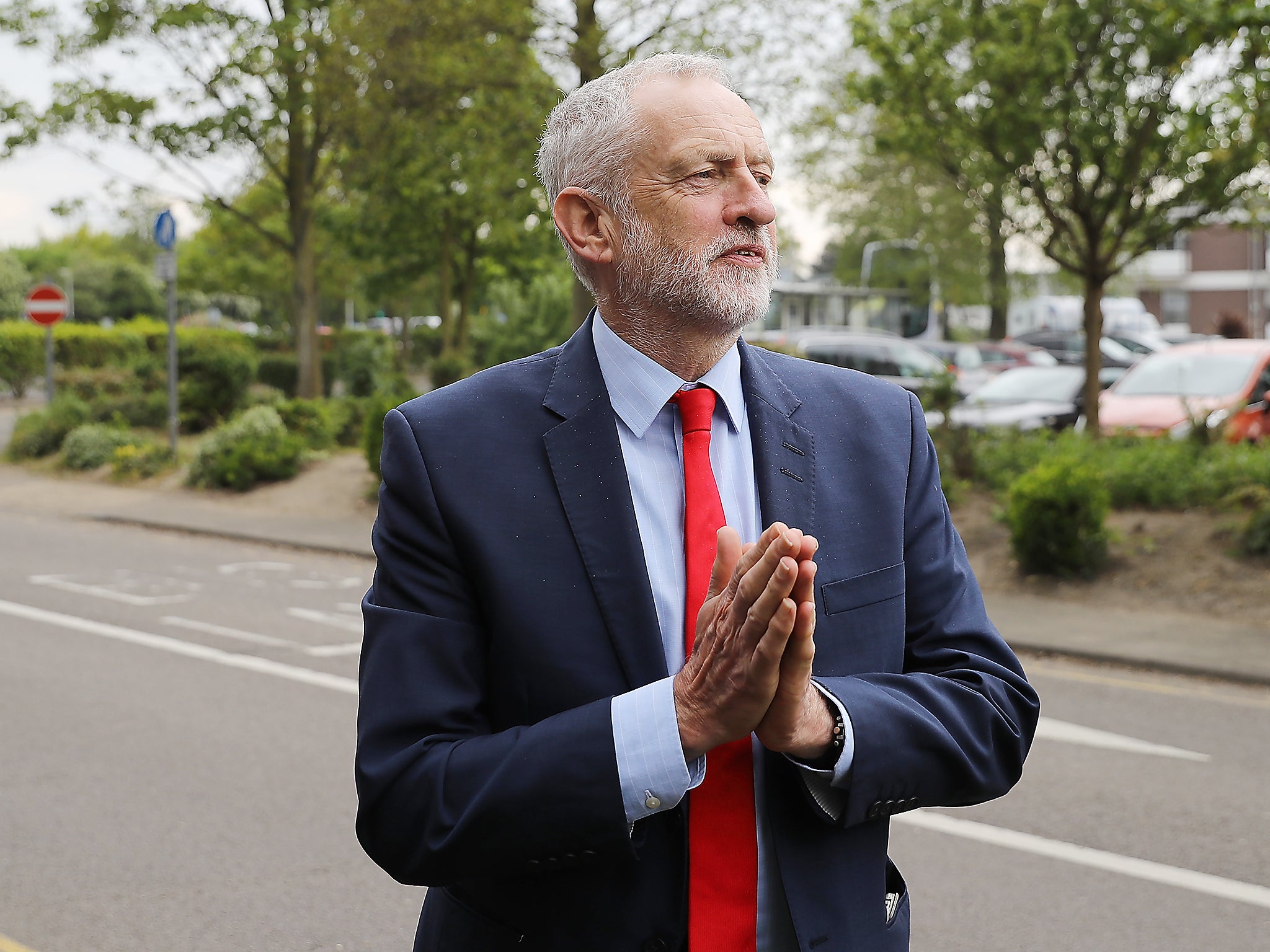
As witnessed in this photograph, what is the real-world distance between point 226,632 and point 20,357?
3134 cm

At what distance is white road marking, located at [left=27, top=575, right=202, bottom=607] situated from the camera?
34.8 feet

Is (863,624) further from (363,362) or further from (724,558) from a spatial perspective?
(363,362)

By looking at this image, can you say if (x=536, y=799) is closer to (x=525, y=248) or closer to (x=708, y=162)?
(x=708, y=162)

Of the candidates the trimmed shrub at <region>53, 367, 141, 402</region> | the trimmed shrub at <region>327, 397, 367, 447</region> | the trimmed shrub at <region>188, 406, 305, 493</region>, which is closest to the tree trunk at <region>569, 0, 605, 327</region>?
the trimmed shrub at <region>188, 406, 305, 493</region>

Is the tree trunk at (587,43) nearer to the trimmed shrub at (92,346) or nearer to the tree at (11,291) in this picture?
the trimmed shrub at (92,346)

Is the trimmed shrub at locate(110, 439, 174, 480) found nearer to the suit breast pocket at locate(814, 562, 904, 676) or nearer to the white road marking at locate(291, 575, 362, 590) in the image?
the white road marking at locate(291, 575, 362, 590)

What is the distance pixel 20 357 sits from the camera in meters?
37.2

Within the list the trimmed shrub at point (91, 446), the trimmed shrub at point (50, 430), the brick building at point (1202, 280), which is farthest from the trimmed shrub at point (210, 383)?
the brick building at point (1202, 280)

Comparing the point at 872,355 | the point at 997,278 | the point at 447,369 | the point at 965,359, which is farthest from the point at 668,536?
the point at 997,278

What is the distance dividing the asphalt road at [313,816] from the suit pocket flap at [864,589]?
297 cm

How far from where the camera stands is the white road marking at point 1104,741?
668cm

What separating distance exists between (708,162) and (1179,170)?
41.8 feet

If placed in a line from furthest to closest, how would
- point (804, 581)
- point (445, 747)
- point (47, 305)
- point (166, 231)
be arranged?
point (47, 305) → point (166, 231) → point (445, 747) → point (804, 581)

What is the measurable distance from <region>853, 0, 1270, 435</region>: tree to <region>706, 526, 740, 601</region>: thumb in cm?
1209
